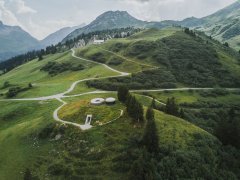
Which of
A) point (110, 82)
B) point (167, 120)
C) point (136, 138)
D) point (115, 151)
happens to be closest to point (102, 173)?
point (115, 151)

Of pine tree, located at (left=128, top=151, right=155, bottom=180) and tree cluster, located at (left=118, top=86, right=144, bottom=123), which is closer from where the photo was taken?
pine tree, located at (left=128, top=151, right=155, bottom=180)

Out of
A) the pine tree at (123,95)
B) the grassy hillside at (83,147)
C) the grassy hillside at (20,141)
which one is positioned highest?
the pine tree at (123,95)

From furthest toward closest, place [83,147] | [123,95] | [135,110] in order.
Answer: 1. [123,95]
2. [135,110]
3. [83,147]

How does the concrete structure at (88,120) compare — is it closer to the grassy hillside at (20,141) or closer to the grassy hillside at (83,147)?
the grassy hillside at (83,147)

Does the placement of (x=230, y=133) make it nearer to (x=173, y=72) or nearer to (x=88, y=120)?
(x=88, y=120)

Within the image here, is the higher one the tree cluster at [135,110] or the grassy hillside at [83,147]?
the tree cluster at [135,110]

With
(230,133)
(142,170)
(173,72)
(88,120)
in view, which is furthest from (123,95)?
(173,72)

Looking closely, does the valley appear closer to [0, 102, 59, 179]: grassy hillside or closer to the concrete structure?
[0, 102, 59, 179]: grassy hillside

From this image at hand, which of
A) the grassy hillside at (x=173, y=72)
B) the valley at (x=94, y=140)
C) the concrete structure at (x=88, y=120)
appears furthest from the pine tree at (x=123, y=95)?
the grassy hillside at (x=173, y=72)

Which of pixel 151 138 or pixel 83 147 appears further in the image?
pixel 83 147

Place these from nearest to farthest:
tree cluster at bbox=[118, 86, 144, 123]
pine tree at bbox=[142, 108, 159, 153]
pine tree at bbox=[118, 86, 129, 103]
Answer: pine tree at bbox=[142, 108, 159, 153] → tree cluster at bbox=[118, 86, 144, 123] → pine tree at bbox=[118, 86, 129, 103]

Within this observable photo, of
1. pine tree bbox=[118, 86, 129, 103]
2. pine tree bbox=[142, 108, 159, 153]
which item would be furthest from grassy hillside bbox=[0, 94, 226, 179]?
pine tree bbox=[118, 86, 129, 103]

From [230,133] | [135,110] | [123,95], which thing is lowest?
[230,133]
